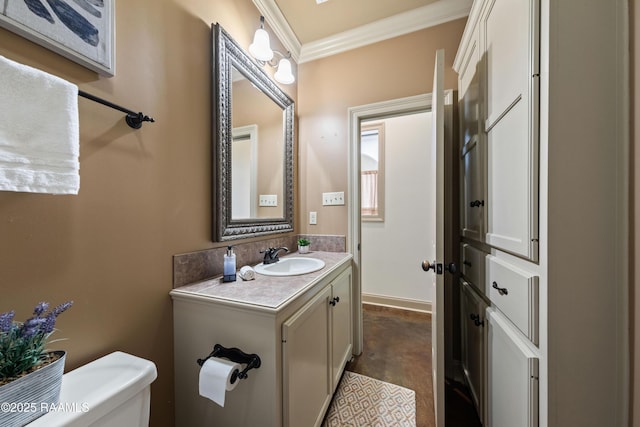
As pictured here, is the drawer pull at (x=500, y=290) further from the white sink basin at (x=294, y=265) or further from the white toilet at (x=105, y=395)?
the white toilet at (x=105, y=395)

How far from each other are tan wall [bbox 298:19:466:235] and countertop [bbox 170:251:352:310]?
839 millimetres

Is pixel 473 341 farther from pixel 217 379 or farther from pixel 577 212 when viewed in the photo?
pixel 217 379

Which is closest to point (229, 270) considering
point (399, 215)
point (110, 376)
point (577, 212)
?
point (110, 376)

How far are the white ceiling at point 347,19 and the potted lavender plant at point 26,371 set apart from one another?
6.18 ft

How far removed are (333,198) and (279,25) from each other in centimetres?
134

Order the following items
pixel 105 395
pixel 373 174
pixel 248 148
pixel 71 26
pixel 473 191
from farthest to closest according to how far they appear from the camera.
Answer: pixel 373 174
pixel 248 148
pixel 473 191
pixel 71 26
pixel 105 395

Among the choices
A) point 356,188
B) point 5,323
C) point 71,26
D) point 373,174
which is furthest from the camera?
point 373,174

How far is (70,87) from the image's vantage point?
63 centimetres

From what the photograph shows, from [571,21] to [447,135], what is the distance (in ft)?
3.18

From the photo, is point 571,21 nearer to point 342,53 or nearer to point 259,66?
point 259,66

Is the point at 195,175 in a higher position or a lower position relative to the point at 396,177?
lower

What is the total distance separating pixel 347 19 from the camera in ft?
5.62

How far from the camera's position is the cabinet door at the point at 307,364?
859 mm

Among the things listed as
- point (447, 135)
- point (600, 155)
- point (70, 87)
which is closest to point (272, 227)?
point (70, 87)
